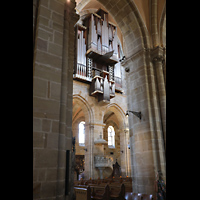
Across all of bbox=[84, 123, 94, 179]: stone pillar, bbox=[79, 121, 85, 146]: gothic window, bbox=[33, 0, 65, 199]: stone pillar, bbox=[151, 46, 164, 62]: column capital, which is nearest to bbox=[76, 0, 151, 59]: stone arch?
bbox=[151, 46, 164, 62]: column capital

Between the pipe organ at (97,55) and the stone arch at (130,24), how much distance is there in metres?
7.25

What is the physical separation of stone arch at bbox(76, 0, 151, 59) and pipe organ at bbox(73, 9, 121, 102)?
7.25 metres

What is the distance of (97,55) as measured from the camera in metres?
15.7

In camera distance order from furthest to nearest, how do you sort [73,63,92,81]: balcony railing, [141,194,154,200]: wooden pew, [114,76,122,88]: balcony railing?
[114,76,122,88]: balcony railing
[73,63,92,81]: balcony railing
[141,194,154,200]: wooden pew

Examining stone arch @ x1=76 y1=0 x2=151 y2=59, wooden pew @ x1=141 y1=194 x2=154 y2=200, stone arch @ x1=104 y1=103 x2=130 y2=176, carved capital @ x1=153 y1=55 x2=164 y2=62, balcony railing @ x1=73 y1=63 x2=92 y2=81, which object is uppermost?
balcony railing @ x1=73 y1=63 x2=92 y2=81

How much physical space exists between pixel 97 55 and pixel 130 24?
873 cm

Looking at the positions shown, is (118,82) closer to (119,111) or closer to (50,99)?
(119,111)

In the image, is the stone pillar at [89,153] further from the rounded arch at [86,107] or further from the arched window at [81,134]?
the arched window at [81,134]

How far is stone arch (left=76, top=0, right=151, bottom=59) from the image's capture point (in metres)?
6.89

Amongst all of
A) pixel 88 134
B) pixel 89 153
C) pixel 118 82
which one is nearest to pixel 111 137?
pixel 118 82

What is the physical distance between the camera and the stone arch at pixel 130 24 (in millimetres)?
6891

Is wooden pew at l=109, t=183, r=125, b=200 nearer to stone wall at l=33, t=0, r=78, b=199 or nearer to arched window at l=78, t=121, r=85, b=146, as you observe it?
stone wall at l=33, t=0, r=78, b=199
